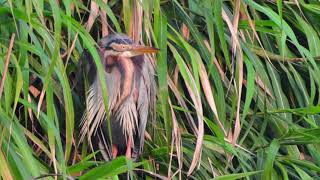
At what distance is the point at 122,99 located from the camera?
340cm

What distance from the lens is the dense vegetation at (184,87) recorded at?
9.65ft

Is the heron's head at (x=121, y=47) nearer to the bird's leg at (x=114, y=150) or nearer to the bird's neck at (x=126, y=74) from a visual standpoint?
the bird's neck at (x=126, y=74)

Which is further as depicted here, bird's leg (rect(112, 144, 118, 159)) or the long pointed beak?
bird's leg (rect(112, 144, 118, 159))

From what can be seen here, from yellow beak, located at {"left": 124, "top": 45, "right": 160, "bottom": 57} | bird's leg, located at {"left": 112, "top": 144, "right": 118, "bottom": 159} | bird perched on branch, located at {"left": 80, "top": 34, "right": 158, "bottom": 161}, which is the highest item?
yellow beak, located at {"left": 124, "top": 45, "right": 160, "bottom": 57}

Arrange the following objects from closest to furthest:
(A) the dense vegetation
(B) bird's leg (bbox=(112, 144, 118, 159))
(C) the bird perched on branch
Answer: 1. (A) the dense vegetation
2. (C) the bird perched on branch
3. (B) bird's leg (bbox=(112, 144, 118, 159))

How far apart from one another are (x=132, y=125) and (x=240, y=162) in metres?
0.39

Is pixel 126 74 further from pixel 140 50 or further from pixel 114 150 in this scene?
pixel 114 150

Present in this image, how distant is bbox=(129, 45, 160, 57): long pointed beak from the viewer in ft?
10.4

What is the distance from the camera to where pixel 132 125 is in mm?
3402

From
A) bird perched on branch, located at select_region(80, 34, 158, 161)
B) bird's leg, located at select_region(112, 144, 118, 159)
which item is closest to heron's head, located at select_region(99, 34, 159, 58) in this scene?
bird perched on branch, located at select_region(80, 34, 158, 161)

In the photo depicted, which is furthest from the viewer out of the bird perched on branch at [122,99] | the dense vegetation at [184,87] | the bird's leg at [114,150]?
the bird's leg at [114,150]

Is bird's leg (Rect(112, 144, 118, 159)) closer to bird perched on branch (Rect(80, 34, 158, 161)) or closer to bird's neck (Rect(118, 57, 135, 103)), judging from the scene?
bird perched on branch (Rect(80, 34, 158, 161))

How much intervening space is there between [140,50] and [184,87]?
0.34 metres

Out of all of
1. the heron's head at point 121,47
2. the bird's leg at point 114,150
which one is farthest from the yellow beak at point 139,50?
the bird's leg at point 114,150
